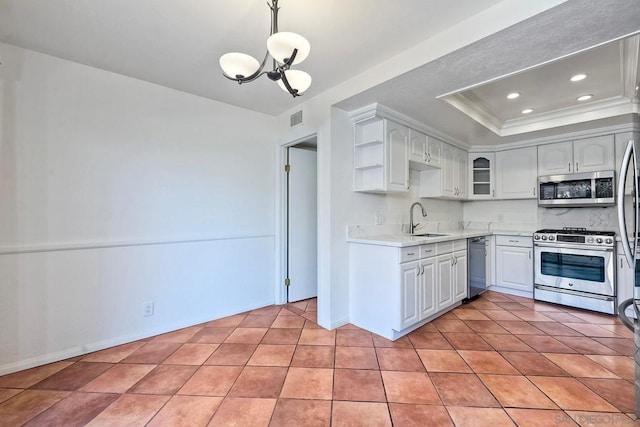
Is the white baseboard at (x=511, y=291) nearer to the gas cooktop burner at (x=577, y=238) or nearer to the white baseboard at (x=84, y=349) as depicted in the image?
the gas cooktop burner at (x=577, y=238)

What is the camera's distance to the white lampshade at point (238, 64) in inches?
58.1

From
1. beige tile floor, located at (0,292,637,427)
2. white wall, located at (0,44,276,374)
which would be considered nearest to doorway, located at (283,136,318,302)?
white wall, located at (0,44,276,374)

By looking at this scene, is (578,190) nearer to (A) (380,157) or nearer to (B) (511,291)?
(B) (511,291)

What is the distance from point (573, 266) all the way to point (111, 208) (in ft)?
16.3

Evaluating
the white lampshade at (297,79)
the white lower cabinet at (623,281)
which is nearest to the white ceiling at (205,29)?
the white lampshade at (297,79)

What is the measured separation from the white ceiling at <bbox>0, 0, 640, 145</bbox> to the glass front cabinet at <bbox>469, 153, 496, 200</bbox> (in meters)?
2.02

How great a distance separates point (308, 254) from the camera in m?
3.73

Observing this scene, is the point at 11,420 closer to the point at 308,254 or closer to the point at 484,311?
the point at 308,254

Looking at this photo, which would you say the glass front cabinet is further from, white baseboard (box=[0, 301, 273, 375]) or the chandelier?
white baseboard (box=[0, 301, 273, 375])

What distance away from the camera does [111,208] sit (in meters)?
2.38

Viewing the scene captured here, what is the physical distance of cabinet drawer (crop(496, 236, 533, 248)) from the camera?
3.71 m

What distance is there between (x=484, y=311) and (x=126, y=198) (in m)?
3.94

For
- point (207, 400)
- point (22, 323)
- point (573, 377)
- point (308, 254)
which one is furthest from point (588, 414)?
point (22, 323)

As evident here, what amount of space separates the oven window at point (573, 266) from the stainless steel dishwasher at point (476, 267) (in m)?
0.66
